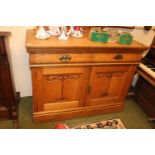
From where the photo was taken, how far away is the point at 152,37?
2.18m

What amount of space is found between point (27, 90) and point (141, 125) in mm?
1474

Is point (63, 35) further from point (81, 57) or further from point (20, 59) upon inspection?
point (20, 59)

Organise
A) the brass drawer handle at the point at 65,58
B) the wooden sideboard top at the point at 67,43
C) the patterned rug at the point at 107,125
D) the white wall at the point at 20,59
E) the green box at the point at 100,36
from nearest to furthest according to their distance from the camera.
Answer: the wooden sideboard top at the point at 67,43, the brass drawer handle at the point at 65,58, the green box at the point at 100,36, the white wall at the point at 20,59, the patterned rug at the point at 107,125

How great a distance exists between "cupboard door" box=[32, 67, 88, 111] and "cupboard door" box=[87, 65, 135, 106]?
0.34 ft

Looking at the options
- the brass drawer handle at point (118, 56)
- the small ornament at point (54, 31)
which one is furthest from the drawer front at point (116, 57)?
the small ornament at point (54, 31)

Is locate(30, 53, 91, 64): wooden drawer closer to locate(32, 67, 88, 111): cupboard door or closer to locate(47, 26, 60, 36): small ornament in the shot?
locate(32, 67, 88, 111): cupboard door

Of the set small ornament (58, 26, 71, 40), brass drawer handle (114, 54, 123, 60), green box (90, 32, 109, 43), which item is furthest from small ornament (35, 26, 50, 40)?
brass drawer handle (114, 54, 123, 60)

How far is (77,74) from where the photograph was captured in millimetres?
1570

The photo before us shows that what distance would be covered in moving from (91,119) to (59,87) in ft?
1.99

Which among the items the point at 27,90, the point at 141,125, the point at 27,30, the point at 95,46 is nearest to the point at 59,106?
the point at 27,90

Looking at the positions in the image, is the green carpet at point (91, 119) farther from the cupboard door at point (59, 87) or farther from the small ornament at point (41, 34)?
the small ornament at point (41, 34)

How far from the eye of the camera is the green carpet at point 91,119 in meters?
1.72

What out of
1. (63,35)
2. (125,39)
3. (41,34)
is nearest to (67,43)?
(63,35)

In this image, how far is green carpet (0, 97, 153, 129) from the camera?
1718 mm
